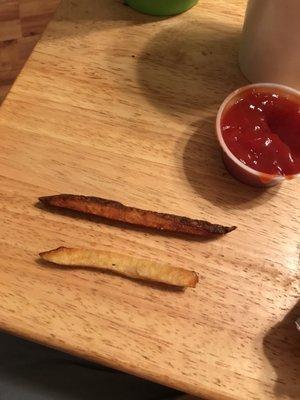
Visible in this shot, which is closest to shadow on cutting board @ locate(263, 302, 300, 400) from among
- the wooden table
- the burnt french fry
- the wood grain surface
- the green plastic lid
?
the wooden table

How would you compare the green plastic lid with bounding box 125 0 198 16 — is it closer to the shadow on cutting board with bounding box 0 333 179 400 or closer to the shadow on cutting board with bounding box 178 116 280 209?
the shadow on cutting board with bounding box 178 116 280 209

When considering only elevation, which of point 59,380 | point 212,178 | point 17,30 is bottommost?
point 59,380

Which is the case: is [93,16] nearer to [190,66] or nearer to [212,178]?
[190,66]

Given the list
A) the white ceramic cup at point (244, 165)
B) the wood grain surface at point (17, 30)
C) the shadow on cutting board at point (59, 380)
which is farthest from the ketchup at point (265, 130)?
the wood grain surface at point (17, 30)

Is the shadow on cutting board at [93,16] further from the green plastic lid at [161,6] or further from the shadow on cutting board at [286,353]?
the shadow on cutting board at [286,353]

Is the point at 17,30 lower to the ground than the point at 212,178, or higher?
lower

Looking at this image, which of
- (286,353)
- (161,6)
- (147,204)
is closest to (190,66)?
(161,6)
